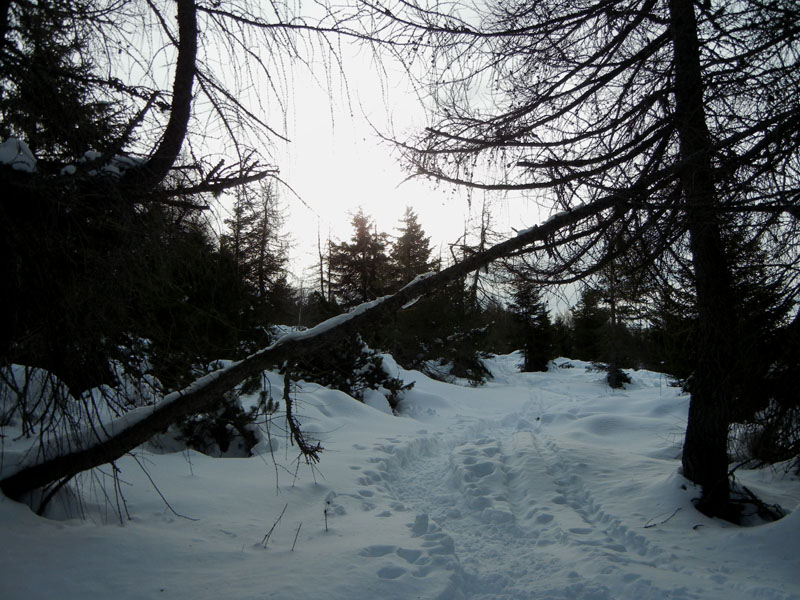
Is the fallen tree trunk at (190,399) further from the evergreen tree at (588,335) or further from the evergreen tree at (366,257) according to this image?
the evergreen tree at (588,335)

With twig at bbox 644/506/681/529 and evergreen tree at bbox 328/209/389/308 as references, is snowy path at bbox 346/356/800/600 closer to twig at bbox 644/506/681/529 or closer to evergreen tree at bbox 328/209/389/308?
twig at bbox 644/506/681/529

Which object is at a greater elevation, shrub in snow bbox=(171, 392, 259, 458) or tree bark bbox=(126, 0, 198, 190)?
tree bark bbox=(126, 0, 198, 190)

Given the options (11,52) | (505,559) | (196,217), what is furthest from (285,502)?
(11,52)

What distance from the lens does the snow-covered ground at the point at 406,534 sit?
8.57 feet

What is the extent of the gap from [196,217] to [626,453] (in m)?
6.68

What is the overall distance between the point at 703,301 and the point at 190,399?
455cm

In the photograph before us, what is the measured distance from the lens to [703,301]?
4.33m

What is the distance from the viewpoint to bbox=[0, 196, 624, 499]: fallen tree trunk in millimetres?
2750

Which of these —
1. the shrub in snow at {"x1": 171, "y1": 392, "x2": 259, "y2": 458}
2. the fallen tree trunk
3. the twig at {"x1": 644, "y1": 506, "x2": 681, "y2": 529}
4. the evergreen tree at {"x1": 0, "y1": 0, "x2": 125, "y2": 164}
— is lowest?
the twig at {"x1": 644, "y1": 506, "x2": 681, "y2": 529}

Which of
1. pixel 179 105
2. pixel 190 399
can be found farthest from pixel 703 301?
pixel 179 105

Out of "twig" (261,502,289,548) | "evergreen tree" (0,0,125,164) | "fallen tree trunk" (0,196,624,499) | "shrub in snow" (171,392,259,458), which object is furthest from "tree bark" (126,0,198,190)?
"shrub in snow" (171,392,259,458)

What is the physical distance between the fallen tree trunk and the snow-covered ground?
0.28 meters

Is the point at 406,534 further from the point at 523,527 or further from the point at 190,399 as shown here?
the point at 190,399

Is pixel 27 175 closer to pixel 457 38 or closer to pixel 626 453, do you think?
pixel 457 38
